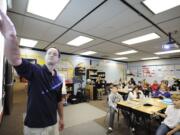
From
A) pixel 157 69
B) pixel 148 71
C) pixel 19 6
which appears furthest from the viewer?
pixel 148 71

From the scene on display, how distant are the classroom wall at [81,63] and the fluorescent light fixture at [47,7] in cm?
355

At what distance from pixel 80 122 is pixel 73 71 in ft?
11.7

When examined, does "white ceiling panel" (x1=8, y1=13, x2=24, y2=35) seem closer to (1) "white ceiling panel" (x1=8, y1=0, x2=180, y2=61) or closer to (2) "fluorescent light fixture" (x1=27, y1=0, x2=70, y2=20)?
(1) "white ceiling panel" (x1=8, y1=0, x2=180, y2=61)

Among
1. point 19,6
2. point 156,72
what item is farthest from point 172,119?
point 156,72

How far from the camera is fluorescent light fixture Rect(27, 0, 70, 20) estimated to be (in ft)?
6.02

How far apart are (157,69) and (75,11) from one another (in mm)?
7841

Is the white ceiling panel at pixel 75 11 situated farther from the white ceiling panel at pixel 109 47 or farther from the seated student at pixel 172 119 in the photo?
the seated student at pixel 172 119

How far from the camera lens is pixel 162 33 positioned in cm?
306

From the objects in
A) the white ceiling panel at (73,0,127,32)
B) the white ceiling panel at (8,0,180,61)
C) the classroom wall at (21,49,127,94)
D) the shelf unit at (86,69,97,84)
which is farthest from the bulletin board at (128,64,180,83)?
the white ceiling panel at (73,0,127,32)

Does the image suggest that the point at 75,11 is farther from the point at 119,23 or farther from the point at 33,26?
the point at 33,26

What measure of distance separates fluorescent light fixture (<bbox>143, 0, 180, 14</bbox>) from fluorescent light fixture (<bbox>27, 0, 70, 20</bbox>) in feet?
4.31

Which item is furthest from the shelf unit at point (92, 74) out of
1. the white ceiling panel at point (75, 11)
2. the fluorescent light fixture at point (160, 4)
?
the fluorescent light fixture at point (160, 4)

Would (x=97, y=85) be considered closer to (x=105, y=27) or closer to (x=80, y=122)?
(x=80, y=122)

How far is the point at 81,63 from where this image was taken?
6992 mm
